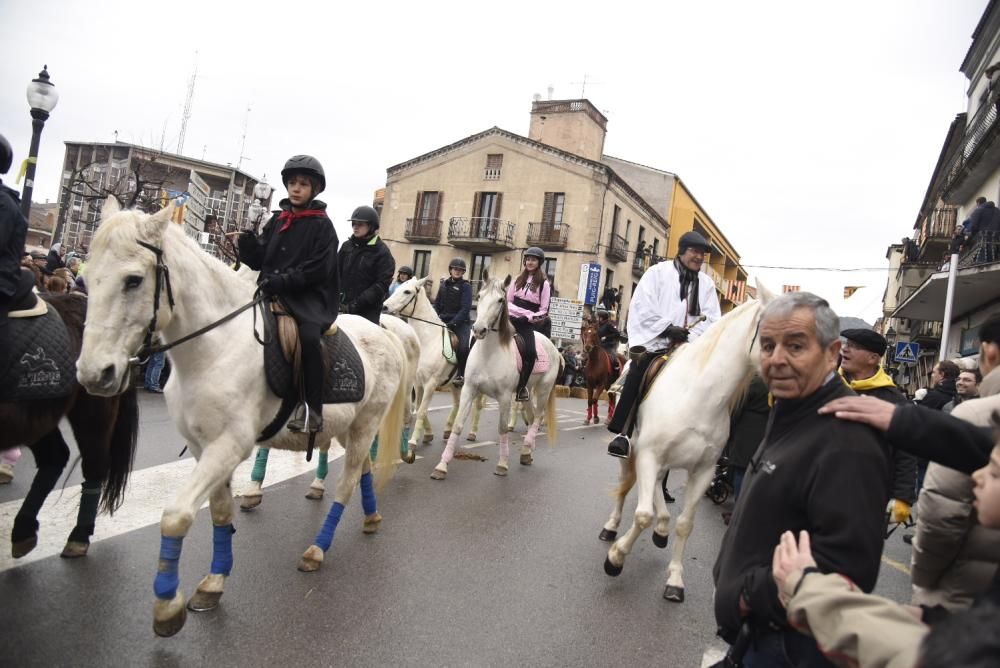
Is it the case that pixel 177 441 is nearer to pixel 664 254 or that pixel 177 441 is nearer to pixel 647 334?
pixel 647 334

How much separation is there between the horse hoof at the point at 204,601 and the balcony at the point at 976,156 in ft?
59.7

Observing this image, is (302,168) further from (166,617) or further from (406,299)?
(406,299)

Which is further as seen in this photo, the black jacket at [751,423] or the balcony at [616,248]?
the balcony at [616,248]

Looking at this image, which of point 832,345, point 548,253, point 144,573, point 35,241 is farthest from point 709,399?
point 35,241

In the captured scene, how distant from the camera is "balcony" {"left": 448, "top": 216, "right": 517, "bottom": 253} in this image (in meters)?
35.6

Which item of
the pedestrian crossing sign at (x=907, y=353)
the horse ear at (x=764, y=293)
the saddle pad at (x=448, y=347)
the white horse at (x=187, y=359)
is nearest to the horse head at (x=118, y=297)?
the white horse at (x=187, y=359)

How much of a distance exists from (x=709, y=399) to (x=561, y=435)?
26.3 ft

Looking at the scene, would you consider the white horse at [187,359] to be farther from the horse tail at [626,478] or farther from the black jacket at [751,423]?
the black jacket at [751,423]

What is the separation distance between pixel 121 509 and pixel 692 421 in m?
4.37

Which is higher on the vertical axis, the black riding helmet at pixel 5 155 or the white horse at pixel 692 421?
the black riding helmet at pixel 5 155

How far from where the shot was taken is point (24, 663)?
2791 mm

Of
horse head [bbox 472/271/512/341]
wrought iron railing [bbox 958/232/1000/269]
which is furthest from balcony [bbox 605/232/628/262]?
horse head [bbox 472/271/512/341]

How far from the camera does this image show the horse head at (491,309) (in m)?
7.82

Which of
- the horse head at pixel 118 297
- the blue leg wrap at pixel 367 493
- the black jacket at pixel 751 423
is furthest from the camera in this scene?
the black jacket at pixel 751 423
